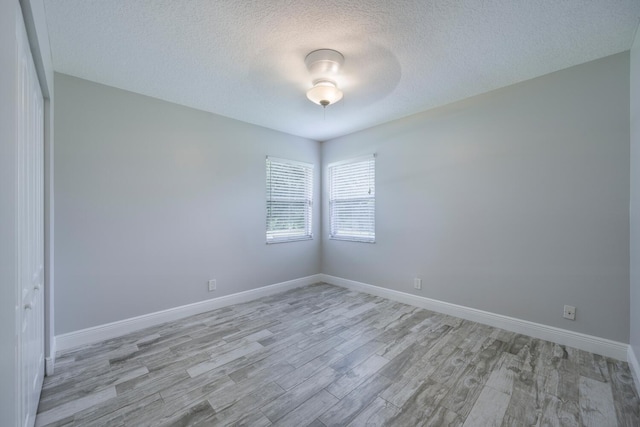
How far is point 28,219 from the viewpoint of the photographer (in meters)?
1.42

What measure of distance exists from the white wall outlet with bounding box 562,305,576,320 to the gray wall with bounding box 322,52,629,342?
0.13 feet

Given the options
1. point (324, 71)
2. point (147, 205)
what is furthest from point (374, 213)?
point (147, 205)

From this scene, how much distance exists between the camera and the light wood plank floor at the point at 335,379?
5.33ft

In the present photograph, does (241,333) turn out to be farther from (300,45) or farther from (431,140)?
(431,140)

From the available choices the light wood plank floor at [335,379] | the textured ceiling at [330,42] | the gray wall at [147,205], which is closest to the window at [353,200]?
the gray wall at [147,205]

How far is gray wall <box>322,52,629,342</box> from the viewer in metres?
2.23

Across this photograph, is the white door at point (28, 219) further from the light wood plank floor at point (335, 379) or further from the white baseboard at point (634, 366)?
the white baseboard at point (634, 366)

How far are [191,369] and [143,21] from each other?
256 centimetres

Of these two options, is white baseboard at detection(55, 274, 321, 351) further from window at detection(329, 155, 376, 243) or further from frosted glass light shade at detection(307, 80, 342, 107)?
frosted glass light shade at detection(307, 80, 342, 107)

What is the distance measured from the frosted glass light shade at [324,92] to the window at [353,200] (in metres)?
1.59

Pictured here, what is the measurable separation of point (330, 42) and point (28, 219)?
7.15ft

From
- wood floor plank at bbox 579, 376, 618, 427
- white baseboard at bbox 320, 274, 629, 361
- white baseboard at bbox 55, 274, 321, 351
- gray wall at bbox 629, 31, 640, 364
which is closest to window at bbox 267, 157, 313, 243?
white baseboard at bbox 55, 274, 321, 351

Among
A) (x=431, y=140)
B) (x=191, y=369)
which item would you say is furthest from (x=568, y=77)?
(x=191, y=369)

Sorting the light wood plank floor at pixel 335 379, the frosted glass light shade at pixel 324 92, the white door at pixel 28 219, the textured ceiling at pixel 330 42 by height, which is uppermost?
the textured ceiling at pixel 330 42
